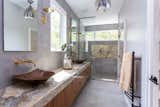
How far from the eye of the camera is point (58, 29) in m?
3.73

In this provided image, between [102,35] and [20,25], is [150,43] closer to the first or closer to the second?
[20,25]

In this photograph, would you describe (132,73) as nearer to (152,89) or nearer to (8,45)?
(152,89)

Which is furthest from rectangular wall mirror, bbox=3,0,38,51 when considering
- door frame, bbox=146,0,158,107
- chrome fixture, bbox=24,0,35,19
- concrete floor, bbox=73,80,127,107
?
concrete floor, bbox=73,80,127,107

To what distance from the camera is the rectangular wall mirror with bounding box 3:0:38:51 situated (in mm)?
1588

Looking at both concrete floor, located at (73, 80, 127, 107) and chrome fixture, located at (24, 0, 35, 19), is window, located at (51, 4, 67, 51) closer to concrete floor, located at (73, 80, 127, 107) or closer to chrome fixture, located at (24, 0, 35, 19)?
chrome fixture, located at (24, 0, 35, 19)

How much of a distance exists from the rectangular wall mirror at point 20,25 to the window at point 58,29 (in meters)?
1.11

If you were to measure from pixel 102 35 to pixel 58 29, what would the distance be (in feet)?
12.6

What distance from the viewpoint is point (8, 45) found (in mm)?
1590

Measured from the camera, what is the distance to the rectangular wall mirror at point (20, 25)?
1.59 meters

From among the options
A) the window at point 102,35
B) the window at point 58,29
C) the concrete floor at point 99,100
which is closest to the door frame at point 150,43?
the concrete floor at point 99,100

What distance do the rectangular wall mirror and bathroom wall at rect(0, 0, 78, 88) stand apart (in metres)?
0.08

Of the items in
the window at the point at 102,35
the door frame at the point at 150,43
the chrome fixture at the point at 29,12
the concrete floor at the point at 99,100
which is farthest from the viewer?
the window at the point at 102,35

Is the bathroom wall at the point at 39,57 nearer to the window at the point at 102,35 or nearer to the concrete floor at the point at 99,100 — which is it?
the concrete floor at the point at 99,100

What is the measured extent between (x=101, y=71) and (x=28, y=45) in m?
5.57
